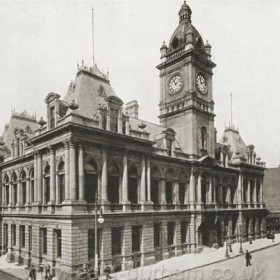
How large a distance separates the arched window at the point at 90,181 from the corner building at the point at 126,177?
8 cm

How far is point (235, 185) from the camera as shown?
4494 cm

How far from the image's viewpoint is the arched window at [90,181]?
25859mm

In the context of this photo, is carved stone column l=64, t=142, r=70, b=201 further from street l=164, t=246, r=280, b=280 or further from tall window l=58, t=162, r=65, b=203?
street l=164, t=246, r=280, b=280

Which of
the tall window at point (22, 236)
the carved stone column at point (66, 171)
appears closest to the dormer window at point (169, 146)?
the carved stone column at point (66, 171)

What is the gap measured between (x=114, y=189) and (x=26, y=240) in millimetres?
10006

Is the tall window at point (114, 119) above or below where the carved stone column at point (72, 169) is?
above

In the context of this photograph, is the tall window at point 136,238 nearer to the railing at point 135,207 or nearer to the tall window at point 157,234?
the railing at point 135,207

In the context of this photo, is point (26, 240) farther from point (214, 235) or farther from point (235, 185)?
point (235, 185)

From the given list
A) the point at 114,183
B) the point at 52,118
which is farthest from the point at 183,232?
the point at 52,118

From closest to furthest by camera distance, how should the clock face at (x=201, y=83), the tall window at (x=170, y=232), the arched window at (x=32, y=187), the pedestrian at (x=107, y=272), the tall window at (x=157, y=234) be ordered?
the pedestrian at (x=107, y=272)
the arched window at (x=32, y=187)
the tall window at (x=157, y=234)
the tall window at (x=170, y=232)
the clock face at (x=201, y=83)

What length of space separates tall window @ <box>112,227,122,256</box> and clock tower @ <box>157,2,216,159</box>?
529 inches

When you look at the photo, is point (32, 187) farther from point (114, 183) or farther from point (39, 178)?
point (114, 183)

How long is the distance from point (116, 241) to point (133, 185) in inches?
206

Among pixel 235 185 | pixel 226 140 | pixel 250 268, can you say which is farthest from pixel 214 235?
pixel 226 140
